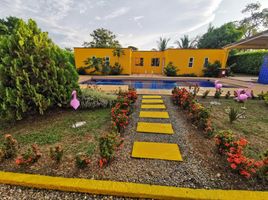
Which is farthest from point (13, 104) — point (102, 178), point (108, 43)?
point (108, 43)

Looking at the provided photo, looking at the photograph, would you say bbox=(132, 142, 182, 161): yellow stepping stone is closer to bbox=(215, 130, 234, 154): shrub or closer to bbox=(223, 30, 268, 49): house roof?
bbox=(215, 130, 234, 154): shrub

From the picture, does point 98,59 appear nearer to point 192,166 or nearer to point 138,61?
point 138,61

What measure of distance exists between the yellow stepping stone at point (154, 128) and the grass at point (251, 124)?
1181 millimetres

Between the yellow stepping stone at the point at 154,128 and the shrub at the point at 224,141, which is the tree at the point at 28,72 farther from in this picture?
the shrub at the point at 224,141

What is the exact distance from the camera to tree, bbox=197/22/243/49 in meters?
20.9

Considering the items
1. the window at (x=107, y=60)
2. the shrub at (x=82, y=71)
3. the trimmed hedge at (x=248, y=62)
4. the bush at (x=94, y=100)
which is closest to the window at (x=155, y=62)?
the window at (x=107, y=60)

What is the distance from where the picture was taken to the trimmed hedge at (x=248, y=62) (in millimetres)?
14365

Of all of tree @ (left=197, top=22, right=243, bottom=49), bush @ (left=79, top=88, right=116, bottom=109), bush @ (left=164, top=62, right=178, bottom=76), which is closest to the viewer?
bush @ (left=79, top=88, right=116, bottom=109)

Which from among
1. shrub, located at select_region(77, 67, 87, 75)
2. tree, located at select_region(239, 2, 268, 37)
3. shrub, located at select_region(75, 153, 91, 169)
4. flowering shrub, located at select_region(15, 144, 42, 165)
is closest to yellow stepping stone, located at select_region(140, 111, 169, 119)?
shrub, located at select_region(75, 153, 91, 169)

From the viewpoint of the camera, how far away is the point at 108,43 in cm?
3083

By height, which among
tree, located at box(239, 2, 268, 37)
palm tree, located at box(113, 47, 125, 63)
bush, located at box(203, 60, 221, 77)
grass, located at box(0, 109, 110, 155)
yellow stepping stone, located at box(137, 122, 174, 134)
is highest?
tree, located at box(239, 2, 268, 37)

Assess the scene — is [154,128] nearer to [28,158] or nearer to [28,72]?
[28,158]

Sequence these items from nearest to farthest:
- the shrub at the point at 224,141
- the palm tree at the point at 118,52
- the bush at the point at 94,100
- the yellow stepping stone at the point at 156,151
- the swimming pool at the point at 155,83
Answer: the shrub at the point at 224,141, the yellow stepping stone at the point at 156,151, the bush at the point at 94,100, the swimming pool at the point at 155,83, the palm tree at the point at 118,52

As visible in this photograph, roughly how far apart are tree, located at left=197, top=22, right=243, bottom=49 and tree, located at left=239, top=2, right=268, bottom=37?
9478mm
